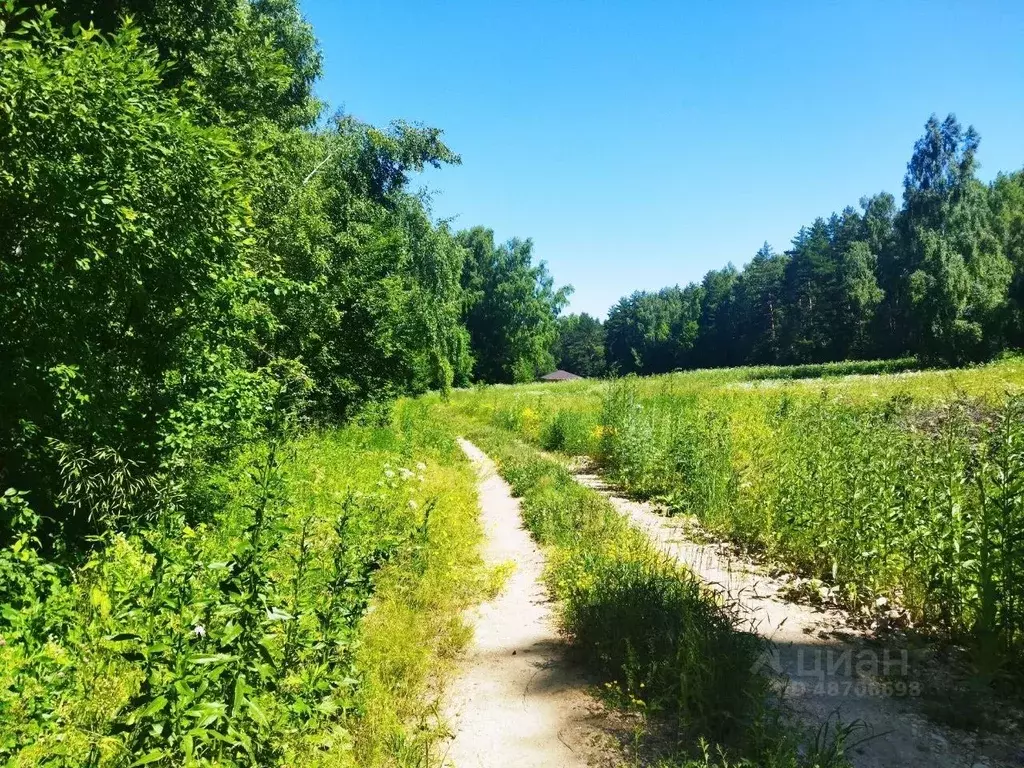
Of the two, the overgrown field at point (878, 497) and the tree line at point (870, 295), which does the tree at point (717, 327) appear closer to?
the tree line at point (870, 295)

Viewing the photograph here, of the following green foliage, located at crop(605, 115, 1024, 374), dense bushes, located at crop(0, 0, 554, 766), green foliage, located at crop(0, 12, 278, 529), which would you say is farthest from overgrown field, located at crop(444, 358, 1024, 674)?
green foliage, located at crop(605, 115, 1024, 374)

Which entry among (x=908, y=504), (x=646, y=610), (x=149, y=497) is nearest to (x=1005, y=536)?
(x=908, y=504)

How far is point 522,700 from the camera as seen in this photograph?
3873mm

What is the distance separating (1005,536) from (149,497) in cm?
736

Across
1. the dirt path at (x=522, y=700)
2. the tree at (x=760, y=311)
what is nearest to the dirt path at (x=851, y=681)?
the dirt path at (x=522, y=700)

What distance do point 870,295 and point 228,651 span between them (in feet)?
226

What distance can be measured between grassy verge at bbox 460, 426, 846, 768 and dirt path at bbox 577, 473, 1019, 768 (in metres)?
0.28

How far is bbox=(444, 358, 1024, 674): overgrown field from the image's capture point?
3.99 m

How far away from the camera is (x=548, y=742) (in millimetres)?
3406

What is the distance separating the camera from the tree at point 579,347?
4434 inches

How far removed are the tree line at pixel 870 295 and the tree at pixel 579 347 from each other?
0.30 m

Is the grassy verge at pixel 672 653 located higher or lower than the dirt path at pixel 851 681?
higher

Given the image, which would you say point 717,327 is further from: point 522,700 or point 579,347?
point 522,700

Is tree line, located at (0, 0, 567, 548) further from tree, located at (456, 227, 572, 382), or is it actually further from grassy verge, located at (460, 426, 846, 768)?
tree, located at (456, 227, 572, 382)
